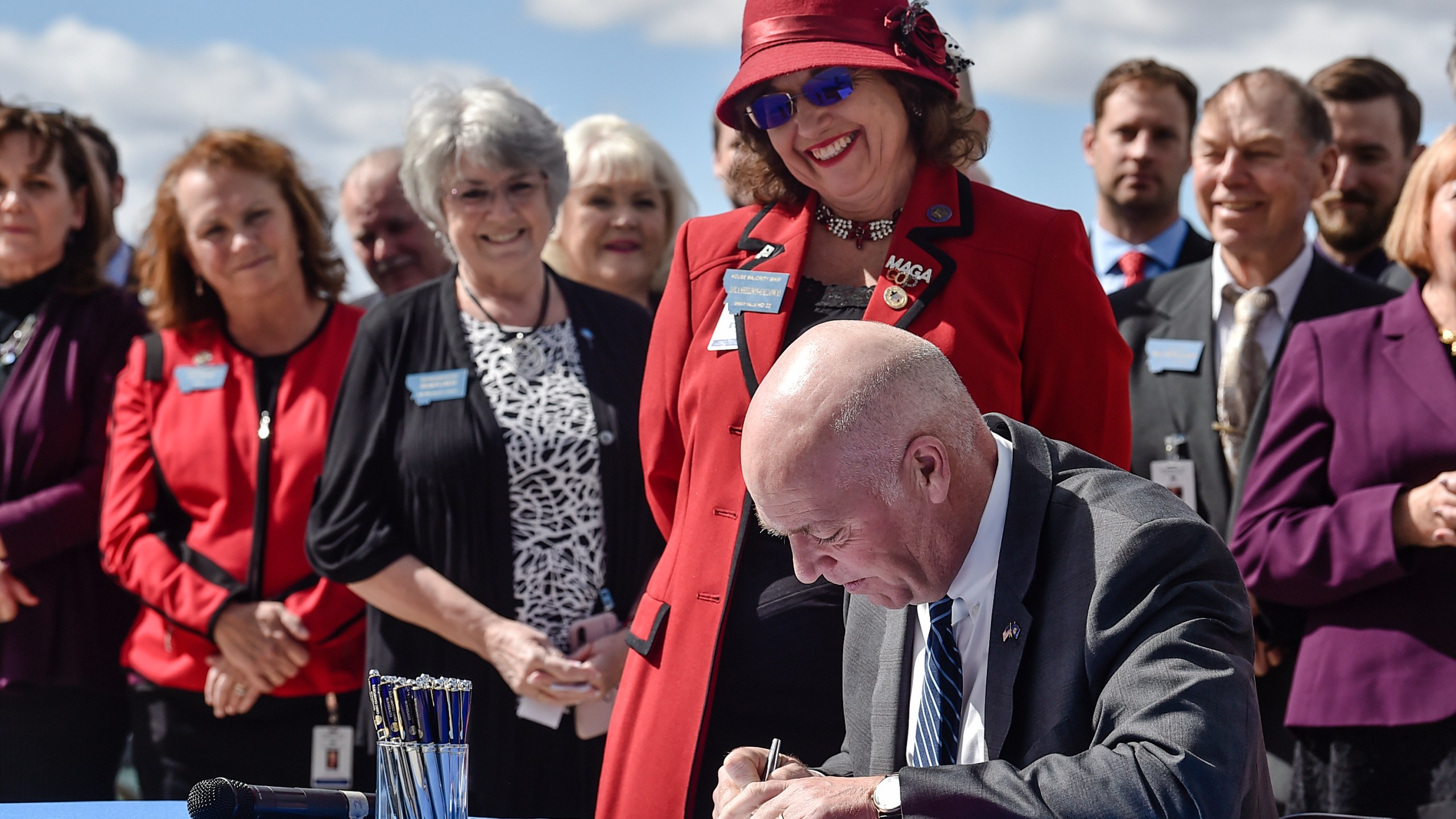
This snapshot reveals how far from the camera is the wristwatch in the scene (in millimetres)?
1851

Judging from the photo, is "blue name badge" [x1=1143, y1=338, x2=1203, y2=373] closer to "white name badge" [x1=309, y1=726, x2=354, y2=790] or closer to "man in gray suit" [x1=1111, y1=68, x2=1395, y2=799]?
"man in gray suit" [x1=1111, y1=68, x2=1395, y2=799]

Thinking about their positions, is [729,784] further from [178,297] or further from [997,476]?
[178,297]

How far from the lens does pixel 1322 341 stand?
369 centimetres

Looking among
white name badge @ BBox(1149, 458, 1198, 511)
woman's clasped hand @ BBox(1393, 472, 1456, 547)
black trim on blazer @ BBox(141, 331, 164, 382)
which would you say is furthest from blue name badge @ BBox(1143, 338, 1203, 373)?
black trim on blazer @ BBox(141, 331, 164, 382)

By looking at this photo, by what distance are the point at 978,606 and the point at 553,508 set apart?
1706 millimetres

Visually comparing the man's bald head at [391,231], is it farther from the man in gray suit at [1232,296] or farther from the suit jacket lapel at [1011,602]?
the suit jacket lapel at [1011,602]

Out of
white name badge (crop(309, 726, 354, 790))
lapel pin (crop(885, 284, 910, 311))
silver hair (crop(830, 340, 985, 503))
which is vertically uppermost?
lapel pin (crop(885, 284, 910, 311))

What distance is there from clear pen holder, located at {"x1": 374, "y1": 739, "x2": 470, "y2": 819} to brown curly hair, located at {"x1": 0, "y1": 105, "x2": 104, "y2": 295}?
10.7 feet

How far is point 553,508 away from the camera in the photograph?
366 centimetres

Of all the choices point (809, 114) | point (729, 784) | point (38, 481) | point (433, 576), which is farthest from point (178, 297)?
point (729, 784)

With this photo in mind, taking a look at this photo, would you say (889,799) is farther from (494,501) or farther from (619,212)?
(619,212)

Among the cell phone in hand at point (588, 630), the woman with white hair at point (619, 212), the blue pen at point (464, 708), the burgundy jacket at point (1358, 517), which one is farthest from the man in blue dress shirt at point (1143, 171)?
the blue pen at point (464, 708)

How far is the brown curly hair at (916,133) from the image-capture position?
288cm

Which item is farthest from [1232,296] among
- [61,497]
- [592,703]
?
[61,497]
